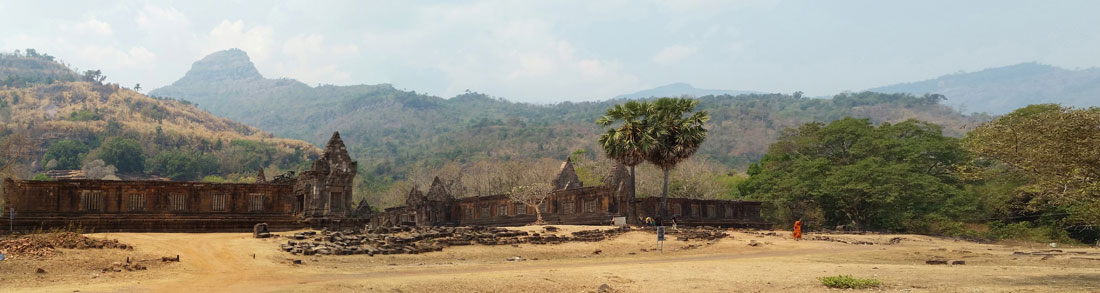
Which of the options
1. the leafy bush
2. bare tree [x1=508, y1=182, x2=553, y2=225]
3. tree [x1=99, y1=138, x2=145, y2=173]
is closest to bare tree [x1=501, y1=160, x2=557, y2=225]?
bare tree [x1=508, y1=182, x2=553, y2=225]

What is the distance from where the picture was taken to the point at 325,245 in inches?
1163

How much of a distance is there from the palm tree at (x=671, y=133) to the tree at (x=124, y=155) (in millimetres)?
134433

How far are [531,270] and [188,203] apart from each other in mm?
→ 25303

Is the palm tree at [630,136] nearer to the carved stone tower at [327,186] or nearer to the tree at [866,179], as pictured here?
the carved stone tower at [327,186]

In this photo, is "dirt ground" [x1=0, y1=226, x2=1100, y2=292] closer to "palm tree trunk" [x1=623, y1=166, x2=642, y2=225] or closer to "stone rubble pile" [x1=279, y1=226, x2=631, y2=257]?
"stone rubble pile" [x1=279, y1=226, x2=631, y2=257]

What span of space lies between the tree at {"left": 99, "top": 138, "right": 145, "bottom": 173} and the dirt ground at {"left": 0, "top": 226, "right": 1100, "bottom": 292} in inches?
5208

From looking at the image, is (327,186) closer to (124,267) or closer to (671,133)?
(671,133)

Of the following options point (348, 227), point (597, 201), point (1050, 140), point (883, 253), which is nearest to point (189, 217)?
point (348, 227)

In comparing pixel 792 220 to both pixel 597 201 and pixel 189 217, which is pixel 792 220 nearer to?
pixel 597 201

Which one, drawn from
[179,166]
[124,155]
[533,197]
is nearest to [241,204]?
[533,197]

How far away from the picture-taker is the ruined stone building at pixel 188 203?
38.3m

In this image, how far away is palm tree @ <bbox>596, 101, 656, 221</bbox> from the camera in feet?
152

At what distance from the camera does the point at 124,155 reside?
150 meters

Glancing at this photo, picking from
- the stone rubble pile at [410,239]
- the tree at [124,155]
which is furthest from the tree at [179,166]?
the stone rubble pile at [410,239]
